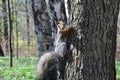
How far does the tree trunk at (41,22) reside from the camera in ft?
30.1

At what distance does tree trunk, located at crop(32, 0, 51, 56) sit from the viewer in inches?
361

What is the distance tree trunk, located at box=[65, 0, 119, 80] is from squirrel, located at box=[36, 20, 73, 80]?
0.09 meters

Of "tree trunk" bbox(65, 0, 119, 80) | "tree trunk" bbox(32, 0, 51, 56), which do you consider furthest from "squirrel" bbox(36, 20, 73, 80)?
"tree trunk" bbox(32, 0, 51, 56)

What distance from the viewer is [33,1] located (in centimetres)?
920

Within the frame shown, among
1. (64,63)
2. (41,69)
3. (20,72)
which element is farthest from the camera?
(20,72)

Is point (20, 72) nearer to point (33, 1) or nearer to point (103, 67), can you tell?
point (33, 1)

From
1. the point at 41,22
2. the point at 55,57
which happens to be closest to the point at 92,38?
the point at 55,57

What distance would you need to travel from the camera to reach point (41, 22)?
366 inches

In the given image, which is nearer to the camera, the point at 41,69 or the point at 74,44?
the point at 74,44

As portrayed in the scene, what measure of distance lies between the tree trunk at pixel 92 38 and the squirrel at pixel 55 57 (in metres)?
0.09

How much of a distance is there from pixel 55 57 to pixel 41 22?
4.99 metres

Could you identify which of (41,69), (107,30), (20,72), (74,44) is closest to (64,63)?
(74,44)

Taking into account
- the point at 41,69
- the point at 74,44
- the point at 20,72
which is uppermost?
the point at 74,44

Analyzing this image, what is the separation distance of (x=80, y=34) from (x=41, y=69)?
4.46ft
